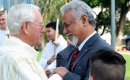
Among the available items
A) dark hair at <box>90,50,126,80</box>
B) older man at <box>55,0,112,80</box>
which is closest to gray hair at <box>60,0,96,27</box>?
older man at <box>55,0,112,80</box>

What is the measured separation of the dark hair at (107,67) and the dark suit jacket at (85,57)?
1.22m

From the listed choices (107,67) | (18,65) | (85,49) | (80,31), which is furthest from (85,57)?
(107,67)

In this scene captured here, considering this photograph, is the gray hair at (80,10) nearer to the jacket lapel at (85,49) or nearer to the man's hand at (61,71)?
the jacket lapel at (85,49)

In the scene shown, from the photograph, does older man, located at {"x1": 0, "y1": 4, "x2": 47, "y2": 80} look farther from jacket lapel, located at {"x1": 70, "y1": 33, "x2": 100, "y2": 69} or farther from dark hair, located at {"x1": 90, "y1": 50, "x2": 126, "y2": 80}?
dark hair, located at {"x1": 90, "y1": 50, "x2": 126, "y2": 80}

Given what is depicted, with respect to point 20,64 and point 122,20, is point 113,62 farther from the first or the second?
point 122,20

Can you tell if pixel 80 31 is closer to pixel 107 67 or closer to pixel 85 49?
pixel 85 49

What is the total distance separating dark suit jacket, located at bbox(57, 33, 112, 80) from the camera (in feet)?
12.2

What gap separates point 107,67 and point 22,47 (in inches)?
48.2

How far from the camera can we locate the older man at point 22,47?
3.35 meters

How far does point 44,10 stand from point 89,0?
1325 cm

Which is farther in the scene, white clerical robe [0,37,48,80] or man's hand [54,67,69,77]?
man's hand [54,67,69,77]

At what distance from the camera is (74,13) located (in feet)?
13.1

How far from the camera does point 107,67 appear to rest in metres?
2.39

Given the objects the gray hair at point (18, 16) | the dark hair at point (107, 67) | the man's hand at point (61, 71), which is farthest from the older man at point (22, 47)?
the dark hair at point (107, 67)
